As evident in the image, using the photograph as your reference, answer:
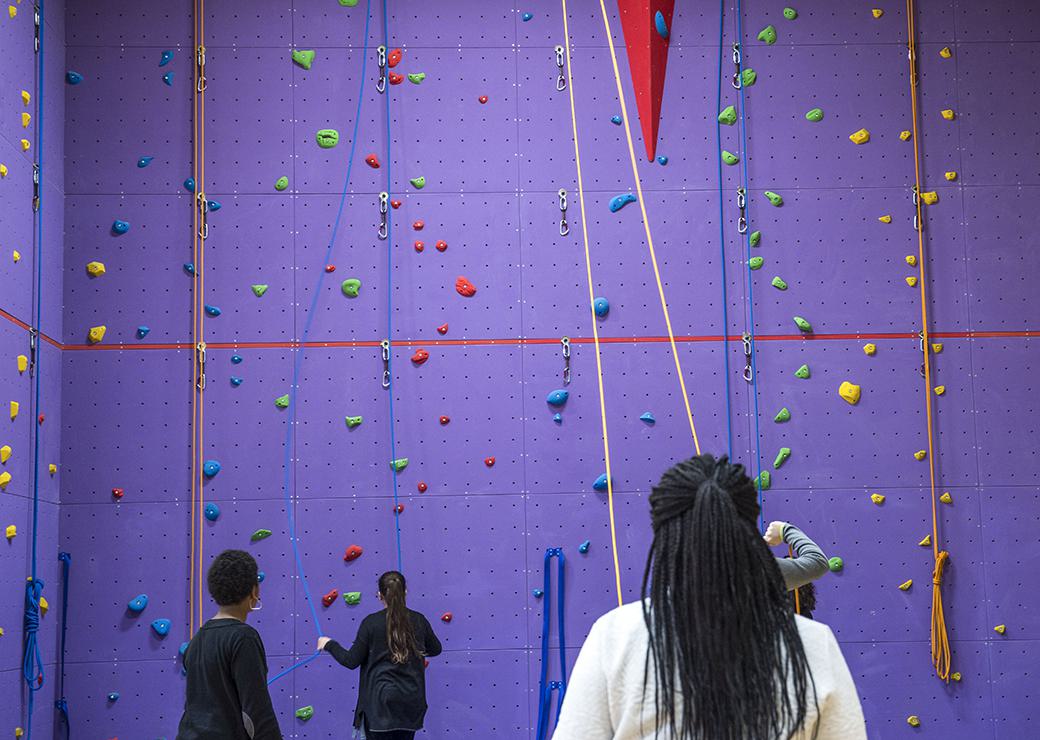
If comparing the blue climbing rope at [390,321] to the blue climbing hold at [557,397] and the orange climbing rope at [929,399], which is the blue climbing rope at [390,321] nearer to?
the blue climbing hold at [557,397]

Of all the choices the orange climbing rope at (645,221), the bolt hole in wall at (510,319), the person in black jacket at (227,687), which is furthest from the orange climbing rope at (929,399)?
the person in black jacket at (227,687)

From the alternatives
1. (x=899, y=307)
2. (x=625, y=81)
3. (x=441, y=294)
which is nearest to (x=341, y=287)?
(x=441, y=294)

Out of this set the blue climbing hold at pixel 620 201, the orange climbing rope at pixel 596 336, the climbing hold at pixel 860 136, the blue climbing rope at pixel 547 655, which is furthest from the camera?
the climbing hold at pixel 860 136

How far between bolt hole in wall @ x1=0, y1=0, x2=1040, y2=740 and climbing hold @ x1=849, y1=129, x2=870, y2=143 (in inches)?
0.8

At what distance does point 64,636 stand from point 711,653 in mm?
4622

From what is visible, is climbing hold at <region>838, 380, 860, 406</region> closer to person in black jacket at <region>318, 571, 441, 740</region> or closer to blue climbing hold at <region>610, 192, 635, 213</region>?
blue climbing hold at <region>610, 192, 635, 213</region>

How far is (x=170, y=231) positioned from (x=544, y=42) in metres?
1.95

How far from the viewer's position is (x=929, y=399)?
19.3 feet

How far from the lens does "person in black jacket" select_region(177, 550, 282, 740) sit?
3.24 metres


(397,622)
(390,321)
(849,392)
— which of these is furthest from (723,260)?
(397,622)

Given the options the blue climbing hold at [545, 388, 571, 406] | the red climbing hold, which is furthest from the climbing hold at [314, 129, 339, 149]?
the blue climbing hold at [545, 388, 571, 406]

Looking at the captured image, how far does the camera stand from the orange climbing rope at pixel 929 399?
5691 mm

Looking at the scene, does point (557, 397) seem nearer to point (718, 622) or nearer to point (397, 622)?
point (397, 622)

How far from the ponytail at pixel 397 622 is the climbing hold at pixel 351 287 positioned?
4.70ft
